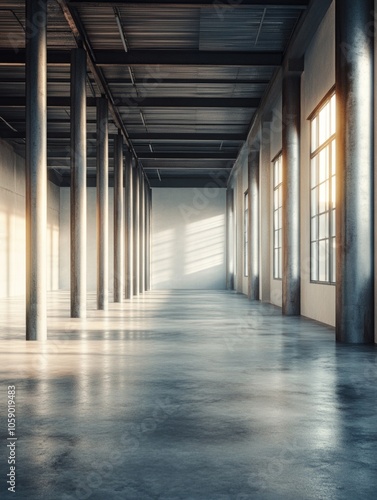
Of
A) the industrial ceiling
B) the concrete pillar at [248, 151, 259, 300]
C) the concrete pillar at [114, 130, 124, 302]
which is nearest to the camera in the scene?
the industrial ceiling

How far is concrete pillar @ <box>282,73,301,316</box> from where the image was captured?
23.2 m

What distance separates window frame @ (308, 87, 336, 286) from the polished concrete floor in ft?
19.2

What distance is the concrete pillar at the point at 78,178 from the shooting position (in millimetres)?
21641

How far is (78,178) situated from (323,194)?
298 inches

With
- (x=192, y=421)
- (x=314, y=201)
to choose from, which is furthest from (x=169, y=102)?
(x=192, y=421)

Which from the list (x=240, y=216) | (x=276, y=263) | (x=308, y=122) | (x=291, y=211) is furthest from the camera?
(x=240, y=216)

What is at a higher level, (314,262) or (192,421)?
(314,262)

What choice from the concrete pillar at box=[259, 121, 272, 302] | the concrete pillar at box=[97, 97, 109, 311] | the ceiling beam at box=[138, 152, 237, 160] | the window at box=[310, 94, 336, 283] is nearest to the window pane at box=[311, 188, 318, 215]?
the window at box=[310, 94, 336, 283]

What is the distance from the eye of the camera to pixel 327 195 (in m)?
19.7

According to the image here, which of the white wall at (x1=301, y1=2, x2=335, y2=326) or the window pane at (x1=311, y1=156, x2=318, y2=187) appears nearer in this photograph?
the white wall at (x1=301, y1=2, x2=335, y2=326)

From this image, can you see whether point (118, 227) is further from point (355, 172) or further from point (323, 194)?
point (355, 172)

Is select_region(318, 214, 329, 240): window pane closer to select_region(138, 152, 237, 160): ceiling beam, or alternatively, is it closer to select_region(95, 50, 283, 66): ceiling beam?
select_region(95, 50, 283, 66): ceiling beam

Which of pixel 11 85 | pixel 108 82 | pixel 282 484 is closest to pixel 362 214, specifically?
pixel 282 484

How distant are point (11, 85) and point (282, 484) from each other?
2643 cm
